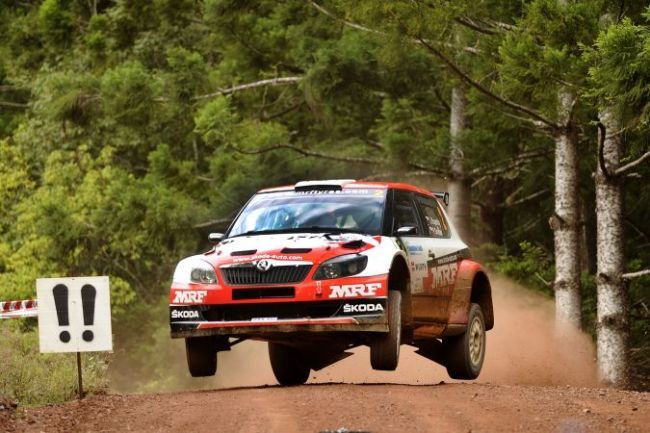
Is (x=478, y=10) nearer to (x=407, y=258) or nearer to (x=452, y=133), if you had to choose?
(x=452, y=133)

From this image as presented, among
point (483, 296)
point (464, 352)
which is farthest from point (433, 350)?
point (483, 296)

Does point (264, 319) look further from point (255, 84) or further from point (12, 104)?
point (12, 104)

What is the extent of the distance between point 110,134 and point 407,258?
3639 cm

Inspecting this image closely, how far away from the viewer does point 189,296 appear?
42.0ft

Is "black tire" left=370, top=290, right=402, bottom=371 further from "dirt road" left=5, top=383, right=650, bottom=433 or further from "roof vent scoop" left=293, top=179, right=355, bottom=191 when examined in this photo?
"roof vent scoop" left=293, top=179, right=355, bottom=191

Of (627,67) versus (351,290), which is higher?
(627,67)

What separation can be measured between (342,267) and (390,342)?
2.68 feet

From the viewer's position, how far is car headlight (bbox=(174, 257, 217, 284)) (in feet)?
41.9

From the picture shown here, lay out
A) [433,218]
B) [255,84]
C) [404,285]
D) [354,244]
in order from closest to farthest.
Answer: [354,244], [404,285], [433,218], [255,84]

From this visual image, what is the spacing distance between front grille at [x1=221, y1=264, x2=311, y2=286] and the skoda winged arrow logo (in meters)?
0.03

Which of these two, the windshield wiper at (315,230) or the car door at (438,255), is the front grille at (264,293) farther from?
the car door at (438,255)

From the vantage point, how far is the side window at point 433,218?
14.6 metres

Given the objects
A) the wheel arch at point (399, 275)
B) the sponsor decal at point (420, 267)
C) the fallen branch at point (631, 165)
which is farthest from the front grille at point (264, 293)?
the fallen branch at point (631, 165)

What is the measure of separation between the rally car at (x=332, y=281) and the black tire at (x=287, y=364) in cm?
20
